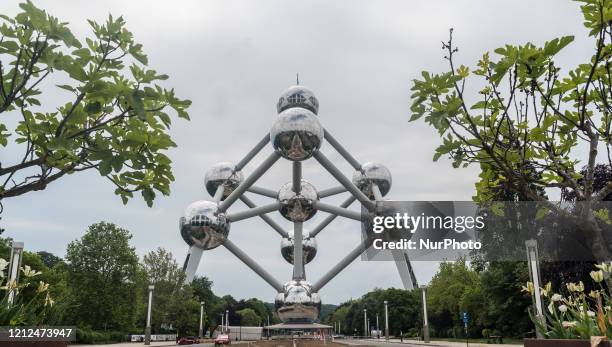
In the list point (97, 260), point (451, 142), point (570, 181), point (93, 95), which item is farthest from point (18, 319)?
point (97, 260)

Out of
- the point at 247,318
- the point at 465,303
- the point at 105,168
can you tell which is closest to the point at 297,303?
the point at 465,303

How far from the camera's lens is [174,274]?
48469 mm

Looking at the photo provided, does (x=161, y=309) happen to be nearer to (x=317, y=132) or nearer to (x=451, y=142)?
(x=317, y=132)

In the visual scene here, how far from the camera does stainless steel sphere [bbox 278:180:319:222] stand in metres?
37.5

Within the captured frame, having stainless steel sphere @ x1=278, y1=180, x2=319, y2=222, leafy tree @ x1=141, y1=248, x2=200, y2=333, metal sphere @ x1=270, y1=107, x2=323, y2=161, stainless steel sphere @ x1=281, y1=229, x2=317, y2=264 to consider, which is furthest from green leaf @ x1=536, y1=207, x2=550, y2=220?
leafy tree @ x1=141, y1=248, x2=200, y2=333

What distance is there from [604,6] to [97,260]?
43.8 m

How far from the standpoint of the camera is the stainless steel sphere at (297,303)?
1377 inches

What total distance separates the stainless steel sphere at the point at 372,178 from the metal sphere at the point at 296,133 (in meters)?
9.72

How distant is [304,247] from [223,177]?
8.51m

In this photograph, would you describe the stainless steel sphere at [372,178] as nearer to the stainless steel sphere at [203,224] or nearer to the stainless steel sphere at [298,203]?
the stainless steel sphere at [298,203]

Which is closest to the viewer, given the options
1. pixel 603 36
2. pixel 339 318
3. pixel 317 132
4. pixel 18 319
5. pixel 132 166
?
pixel 132 166

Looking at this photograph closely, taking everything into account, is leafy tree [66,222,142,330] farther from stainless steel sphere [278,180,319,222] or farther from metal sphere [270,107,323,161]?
metal sphere [270,107,323,161]

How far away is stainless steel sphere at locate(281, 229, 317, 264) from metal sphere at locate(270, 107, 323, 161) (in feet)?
37.3

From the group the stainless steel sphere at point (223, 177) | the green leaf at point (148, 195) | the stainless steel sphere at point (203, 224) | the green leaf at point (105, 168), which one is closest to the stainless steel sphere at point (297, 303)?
the stainless steel sphere at point (203, 224)
